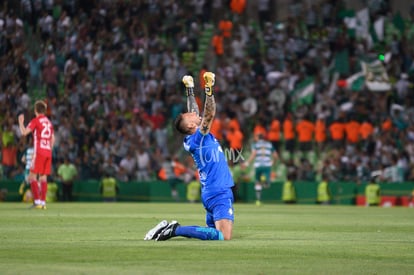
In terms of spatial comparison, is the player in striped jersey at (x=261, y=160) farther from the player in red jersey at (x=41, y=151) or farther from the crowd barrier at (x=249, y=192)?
the player in red jersey at (x=41, y=151)

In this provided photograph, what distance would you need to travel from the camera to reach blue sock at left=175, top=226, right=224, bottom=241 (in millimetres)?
14641

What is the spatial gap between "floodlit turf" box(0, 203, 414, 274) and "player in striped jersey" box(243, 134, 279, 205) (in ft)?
44.4

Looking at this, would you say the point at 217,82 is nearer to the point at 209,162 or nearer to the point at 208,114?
the point at 209,162

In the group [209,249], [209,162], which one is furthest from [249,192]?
[209,249]

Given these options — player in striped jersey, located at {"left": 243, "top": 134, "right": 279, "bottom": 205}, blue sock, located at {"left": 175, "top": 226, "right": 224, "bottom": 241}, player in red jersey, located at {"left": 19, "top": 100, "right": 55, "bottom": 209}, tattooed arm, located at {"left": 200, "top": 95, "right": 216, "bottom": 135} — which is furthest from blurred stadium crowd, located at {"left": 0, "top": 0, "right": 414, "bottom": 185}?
tattooed arm, located at {"left": 200, "top": 95, "right": 216, "bottom": 135}

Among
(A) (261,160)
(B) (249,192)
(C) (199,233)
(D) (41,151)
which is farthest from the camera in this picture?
(B) (249,192)

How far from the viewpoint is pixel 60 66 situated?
137 ft

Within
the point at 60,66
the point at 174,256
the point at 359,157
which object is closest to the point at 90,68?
the point at 60,66

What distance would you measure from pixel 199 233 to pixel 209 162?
3.70ft

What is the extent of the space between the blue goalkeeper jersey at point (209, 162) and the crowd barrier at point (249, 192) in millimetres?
20306

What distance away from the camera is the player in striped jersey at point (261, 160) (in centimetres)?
3403

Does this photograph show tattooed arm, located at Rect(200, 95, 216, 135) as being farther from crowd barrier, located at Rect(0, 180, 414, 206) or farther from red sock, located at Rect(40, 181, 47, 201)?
crowd barrier, located at Rect(0, 180, 414, 206)

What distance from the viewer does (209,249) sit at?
13266 mm

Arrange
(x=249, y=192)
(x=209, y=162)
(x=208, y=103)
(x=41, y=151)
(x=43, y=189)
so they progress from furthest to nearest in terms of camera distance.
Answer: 1. (x=249, y=192)
2. (x=43, y=189)
3. (x=41, y=151)
4. (x=209, y=162)
5. (x=208, y=103)
